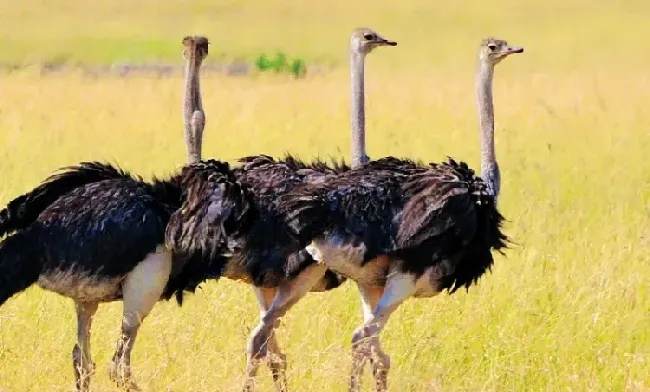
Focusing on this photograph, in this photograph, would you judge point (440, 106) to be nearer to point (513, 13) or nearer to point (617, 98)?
point (617, 98)

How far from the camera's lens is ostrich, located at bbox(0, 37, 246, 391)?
16.5ft

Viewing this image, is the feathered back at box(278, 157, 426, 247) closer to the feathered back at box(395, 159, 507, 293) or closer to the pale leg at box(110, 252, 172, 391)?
the feathered back at box(395, 159, 507, 293)

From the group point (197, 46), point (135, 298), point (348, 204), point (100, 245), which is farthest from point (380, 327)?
point (197, 46)

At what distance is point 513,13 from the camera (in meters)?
36.7

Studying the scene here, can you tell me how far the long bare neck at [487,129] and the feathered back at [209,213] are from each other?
108cm

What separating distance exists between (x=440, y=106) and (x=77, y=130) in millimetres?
3872

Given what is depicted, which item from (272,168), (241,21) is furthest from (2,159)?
(241,21)

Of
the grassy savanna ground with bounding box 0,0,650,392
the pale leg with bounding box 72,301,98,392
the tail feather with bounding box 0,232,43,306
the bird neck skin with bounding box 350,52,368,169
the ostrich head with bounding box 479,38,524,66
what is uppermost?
the ostrich head with bounding box 479,38,524,66

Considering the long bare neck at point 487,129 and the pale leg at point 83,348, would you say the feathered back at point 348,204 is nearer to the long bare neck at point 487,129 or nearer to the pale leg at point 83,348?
the long bare neck at point 487,129

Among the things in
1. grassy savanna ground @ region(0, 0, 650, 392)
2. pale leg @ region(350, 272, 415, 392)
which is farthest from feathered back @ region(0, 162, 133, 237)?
pale leg @ region(350, 272, 415, 392)

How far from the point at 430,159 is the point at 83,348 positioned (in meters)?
5.49

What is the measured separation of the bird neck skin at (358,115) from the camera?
20.5 ft

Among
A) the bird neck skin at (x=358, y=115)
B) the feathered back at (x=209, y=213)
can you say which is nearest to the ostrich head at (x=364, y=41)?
the bird neck skin at (x=358, y=115)

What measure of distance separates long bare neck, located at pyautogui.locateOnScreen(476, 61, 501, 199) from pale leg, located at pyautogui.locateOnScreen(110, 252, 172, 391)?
1.43 meters
